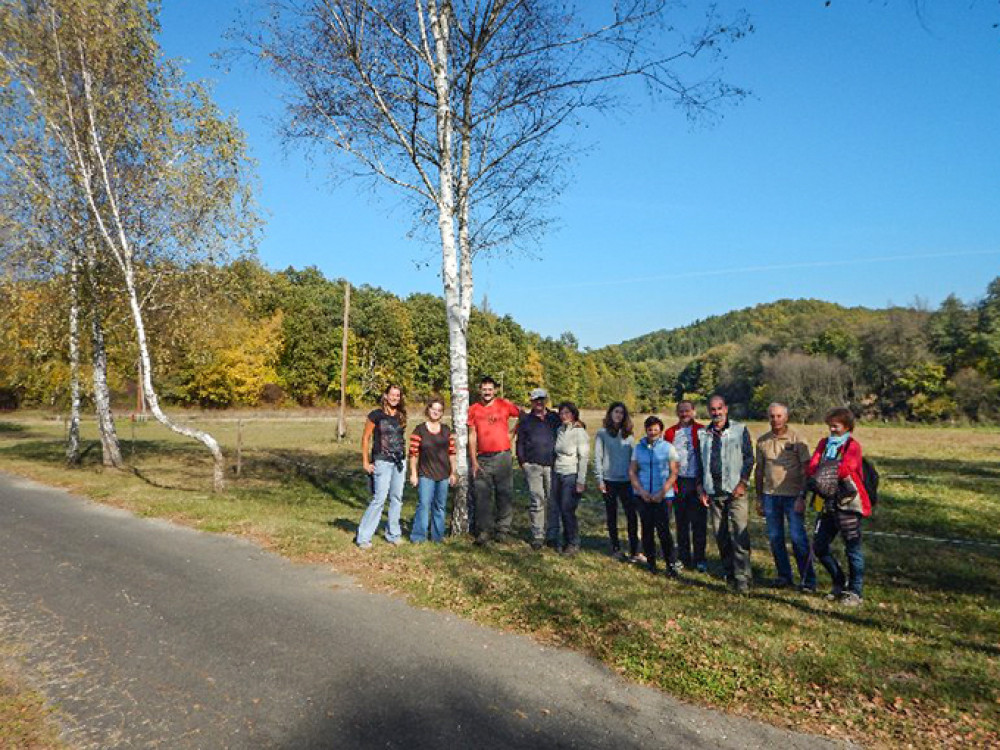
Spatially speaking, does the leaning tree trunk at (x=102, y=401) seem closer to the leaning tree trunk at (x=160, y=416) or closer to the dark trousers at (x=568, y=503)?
the leaning tree trunk at (x=160, y=416)

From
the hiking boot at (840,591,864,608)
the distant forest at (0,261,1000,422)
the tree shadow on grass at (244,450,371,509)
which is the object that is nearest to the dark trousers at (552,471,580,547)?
the hiking boot at (840,591,864,608)

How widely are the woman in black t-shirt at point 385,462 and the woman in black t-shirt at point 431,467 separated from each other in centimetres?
25

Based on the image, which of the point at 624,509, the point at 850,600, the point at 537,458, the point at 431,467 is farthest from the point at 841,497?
the point at 431,467

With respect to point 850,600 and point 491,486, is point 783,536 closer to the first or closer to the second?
point 850,600

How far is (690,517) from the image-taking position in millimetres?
7656

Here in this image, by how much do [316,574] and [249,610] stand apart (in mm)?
1315

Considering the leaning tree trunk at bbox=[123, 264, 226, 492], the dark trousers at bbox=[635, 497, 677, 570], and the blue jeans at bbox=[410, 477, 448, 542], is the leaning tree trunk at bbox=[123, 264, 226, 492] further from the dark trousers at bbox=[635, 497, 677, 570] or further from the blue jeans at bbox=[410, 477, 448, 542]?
the dark trousers at bbox=[635, 497, 677, 570]

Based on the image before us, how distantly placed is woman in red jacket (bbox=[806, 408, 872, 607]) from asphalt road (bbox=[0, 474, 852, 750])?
2.99 m

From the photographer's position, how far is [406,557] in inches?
303

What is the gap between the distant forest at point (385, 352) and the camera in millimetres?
17266

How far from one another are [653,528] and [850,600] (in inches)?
85.7

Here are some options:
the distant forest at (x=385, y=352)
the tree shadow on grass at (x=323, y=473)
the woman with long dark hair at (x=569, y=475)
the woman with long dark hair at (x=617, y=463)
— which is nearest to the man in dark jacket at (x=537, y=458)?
the woman with long dark hair at (x=569, y=475)

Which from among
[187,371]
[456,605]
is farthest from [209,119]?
[187,371]

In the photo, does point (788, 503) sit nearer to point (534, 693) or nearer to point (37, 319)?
point (534, 693)
